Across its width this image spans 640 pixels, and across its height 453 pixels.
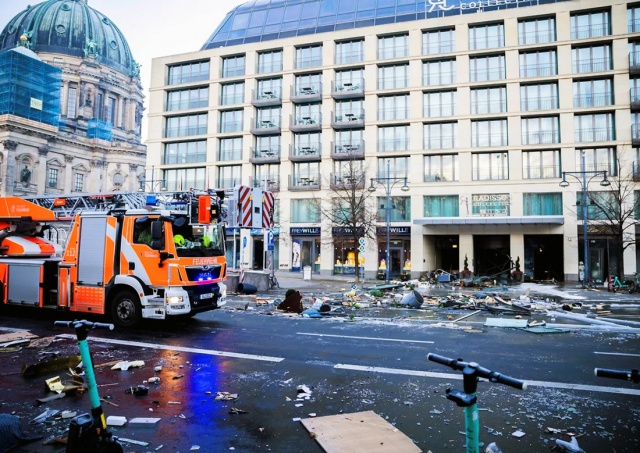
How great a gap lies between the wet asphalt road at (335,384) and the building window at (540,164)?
26768 millimetres

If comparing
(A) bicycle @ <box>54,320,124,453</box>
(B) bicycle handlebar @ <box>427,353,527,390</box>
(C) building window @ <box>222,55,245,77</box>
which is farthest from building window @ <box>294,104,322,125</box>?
(B) bicycle handlebar @ <box>427,353,527,390</box>

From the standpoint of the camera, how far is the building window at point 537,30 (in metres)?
35.4

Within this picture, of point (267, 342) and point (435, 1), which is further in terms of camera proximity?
point (435, 1)

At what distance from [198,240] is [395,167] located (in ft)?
96.1

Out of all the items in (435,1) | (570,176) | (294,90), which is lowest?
(570,176)

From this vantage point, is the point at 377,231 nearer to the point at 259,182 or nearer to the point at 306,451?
the point at 259,182

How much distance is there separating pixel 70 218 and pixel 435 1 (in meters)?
38.8

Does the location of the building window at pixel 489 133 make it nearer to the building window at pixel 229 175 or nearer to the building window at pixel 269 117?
the building window at pixel 269 117

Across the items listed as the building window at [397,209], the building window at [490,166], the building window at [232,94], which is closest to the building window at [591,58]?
the building window at [490,166]

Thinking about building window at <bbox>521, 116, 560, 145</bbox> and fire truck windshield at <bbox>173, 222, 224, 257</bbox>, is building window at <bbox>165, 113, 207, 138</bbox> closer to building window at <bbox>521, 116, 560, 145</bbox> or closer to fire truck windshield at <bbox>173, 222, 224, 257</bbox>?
building window at <bbox>521, 116, 560, 145</bbox>

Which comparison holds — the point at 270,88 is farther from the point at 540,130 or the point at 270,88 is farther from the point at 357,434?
the point at 357,434

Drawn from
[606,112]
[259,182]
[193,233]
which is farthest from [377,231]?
[193,233]

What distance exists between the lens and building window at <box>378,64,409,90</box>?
38344mm

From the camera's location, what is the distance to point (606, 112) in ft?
111
